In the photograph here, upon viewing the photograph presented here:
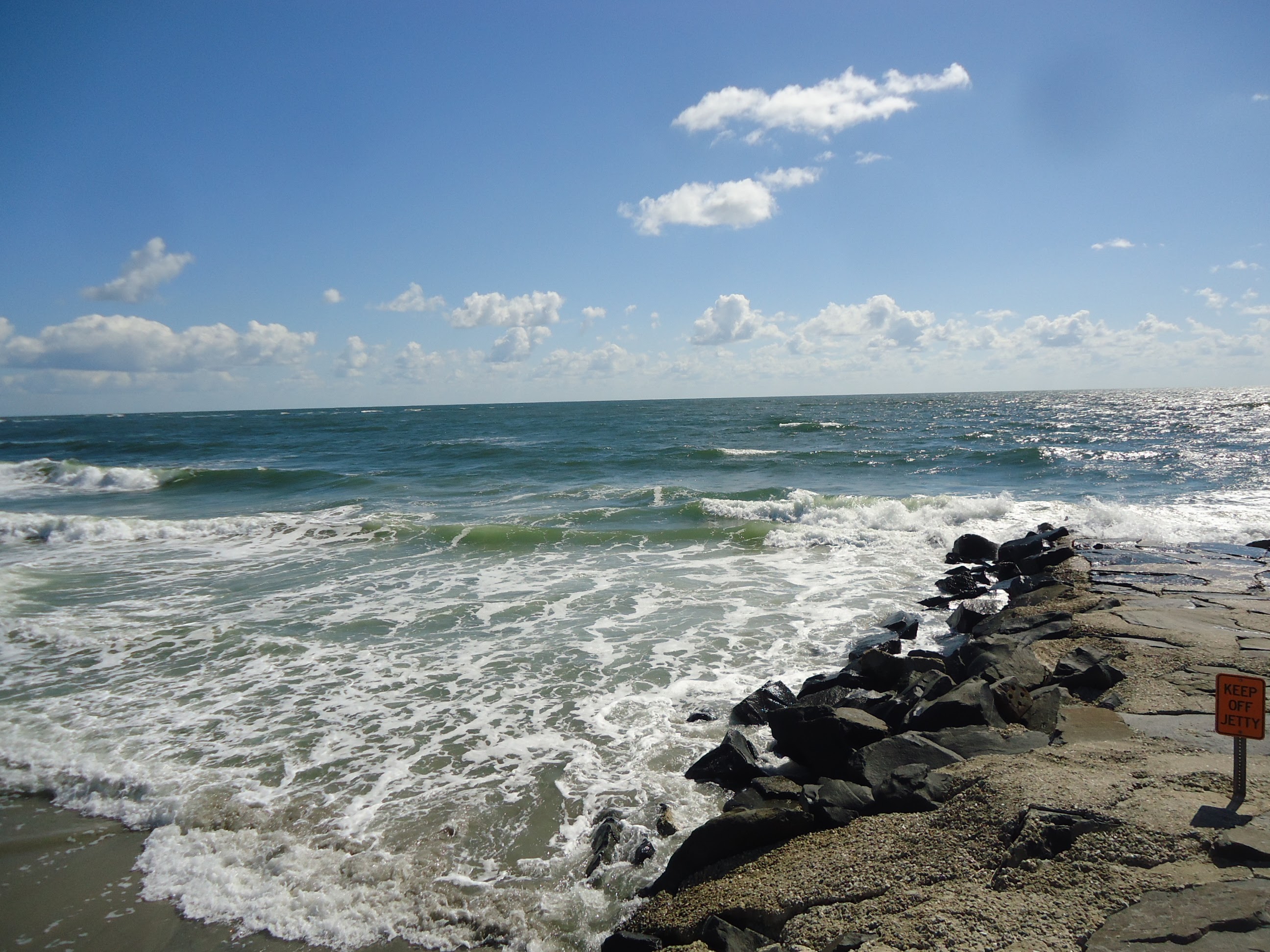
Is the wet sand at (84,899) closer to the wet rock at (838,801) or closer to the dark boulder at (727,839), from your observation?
the dark boulder at (727,839)

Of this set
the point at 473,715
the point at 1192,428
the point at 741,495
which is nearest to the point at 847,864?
the point at 473,715

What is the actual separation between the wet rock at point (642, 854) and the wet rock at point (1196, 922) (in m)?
2.81

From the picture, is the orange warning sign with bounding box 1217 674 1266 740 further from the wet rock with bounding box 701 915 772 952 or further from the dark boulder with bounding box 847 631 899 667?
the dark boulder with bounding box 847 631 899 667

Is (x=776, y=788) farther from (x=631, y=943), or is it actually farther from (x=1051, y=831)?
(x=1051, y=831)

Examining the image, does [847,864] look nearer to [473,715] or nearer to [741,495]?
[473,715]

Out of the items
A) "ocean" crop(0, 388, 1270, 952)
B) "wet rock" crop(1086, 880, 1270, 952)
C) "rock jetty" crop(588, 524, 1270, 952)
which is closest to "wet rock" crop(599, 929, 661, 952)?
"rock jetty" crop(588, 524, 1270, 952)

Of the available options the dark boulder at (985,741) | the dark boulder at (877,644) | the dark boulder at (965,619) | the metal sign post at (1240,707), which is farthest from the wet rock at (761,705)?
the dark boulder at (965,619)

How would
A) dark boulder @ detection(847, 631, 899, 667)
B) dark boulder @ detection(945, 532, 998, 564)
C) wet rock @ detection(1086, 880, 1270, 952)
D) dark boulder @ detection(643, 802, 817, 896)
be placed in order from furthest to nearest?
dark boulder @ detection(945, 532, 998, 564), dark boulder @ detection(847, 631, 899, 667), dark boulder @ detection(643, 802, 817, 896), wet rock @ detection(1086, 880, 1270, 952)

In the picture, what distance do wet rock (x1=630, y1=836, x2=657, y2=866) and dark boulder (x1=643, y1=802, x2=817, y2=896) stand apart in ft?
0.93

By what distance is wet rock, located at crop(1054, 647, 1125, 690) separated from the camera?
6.43 meters

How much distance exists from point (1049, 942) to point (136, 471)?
3603 cm

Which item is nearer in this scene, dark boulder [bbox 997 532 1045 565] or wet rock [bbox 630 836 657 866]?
wet rock [bbox 630 836 657 866]

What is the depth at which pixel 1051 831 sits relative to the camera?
371 cm

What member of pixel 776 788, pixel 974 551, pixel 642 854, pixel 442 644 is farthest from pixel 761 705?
pixel 974 551
